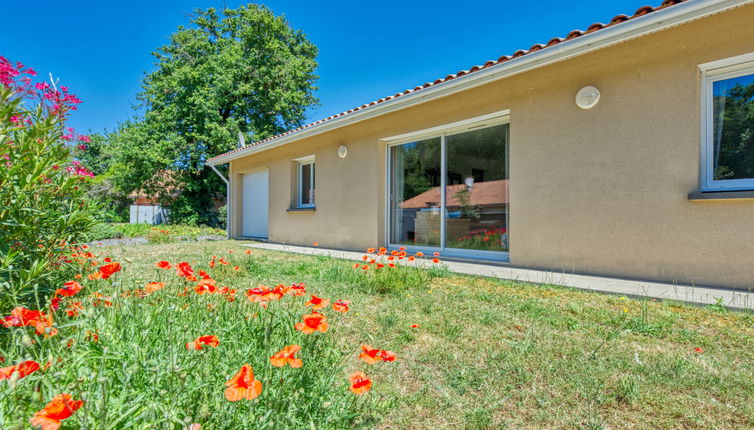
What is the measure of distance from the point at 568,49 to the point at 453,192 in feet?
8.75

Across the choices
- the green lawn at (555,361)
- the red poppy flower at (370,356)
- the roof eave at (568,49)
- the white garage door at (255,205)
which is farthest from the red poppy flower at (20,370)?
the white garage door at (255,205)

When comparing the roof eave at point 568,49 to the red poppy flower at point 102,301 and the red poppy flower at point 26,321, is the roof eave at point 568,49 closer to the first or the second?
the red poppy flower at point 102,301

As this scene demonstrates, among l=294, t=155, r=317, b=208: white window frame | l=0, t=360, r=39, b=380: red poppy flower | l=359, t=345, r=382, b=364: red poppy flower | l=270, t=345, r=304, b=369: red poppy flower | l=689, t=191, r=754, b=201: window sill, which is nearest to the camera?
l=0, t=360, r=39, b=380: red poppy flower

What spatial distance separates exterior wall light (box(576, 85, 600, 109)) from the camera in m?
4.38

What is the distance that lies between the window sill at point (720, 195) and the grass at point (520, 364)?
4.26 ft

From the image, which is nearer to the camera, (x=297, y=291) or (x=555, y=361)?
(x=297, y=291)

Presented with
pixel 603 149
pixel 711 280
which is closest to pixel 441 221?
pixel 603 149

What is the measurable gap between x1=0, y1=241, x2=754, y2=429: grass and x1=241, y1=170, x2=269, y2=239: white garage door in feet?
26.8

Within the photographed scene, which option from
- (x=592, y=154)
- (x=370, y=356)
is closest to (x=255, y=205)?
(x=592, y=154)

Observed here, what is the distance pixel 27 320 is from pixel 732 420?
9.50ft

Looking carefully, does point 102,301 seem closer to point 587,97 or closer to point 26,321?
point 26,321

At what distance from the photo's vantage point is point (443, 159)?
20.6ft

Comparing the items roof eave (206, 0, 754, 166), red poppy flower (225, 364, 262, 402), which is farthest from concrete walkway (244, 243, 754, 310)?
red poppy flower (225, 364, 262, 402)

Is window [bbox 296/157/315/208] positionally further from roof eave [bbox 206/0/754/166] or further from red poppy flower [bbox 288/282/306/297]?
red poppy flower [bbox 288/282/306/297]
